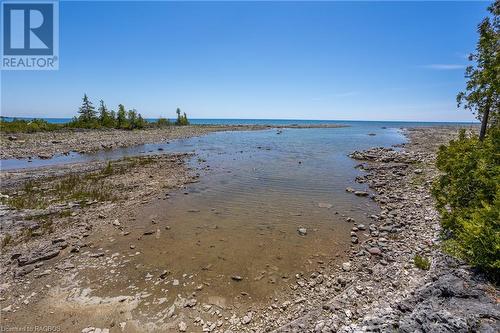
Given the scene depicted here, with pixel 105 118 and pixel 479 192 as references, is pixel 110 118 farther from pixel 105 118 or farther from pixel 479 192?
pixel 479 192

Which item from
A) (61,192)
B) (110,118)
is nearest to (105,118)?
(110,118)

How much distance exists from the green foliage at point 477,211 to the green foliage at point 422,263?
28.3 inches

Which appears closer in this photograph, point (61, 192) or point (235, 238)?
point (235, 238)

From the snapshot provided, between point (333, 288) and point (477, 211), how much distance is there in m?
A: 4.55

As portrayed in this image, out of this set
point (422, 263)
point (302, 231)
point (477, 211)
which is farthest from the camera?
point (302, 231)

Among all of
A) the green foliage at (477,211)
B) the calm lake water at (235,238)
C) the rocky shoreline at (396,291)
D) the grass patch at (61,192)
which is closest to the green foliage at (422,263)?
the rocky shoreline at (396,291)

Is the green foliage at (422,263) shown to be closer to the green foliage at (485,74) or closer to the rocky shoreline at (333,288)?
the rocky shoreline at (333,288)

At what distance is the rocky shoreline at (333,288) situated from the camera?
4.61 m

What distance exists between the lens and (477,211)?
6555 millimetres

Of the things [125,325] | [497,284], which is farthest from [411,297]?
[125,325]

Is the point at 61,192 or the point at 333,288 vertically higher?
the point at 61,192

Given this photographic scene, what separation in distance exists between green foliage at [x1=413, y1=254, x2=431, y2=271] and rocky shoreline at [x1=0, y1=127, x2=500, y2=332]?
11 centimetres

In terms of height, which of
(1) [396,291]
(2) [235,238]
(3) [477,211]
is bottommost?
(2) [235,238]

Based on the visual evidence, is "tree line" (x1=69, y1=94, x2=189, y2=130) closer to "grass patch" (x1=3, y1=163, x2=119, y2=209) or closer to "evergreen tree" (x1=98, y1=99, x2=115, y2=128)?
"evergreen tree" (x1=98, y1=99, x2=115, y2=128)
